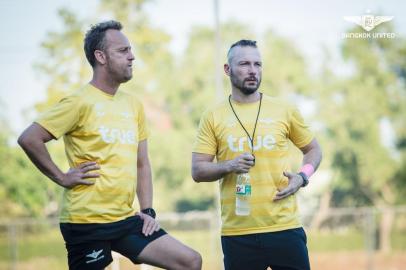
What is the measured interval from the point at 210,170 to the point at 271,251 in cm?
72

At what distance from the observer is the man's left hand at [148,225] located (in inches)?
181

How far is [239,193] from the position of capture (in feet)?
15.6

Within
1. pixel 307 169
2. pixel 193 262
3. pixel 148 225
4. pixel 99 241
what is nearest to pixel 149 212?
pixel 148 225

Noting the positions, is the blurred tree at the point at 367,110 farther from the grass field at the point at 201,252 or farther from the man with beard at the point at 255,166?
the man with beard at the point at 255,166

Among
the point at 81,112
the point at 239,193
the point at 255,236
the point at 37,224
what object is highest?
the point at 81,112

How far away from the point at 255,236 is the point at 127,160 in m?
1.07

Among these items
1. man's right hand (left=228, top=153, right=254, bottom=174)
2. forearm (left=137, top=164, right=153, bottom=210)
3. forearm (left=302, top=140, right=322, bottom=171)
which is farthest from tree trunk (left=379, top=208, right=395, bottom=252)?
man's right hand (left=228, top=153, right=254, bottom=174)

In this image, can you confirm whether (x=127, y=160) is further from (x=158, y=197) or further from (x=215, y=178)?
(x=158, y=197)

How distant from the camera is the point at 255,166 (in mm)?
4773

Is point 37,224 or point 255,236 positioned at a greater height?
point 255,236

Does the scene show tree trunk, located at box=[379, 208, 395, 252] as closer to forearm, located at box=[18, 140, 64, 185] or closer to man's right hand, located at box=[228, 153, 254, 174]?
man's right hand, located at box=[228, 153, 254, 174]

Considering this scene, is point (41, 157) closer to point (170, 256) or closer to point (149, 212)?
point (149, 212)

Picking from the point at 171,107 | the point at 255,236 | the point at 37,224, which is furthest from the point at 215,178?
the point at 171,107

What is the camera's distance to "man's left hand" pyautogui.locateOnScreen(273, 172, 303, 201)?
4730mm
